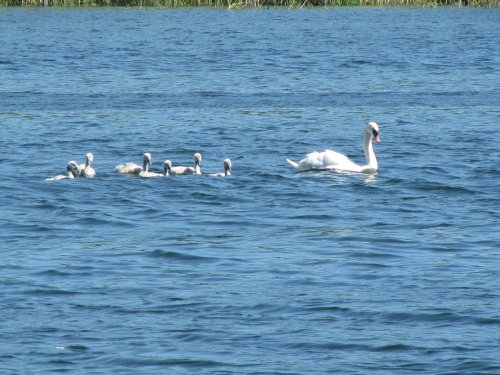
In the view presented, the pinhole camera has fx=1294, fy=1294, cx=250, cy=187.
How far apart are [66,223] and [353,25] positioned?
47060 mm

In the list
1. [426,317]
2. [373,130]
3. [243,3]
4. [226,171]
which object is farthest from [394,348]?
[243,3]

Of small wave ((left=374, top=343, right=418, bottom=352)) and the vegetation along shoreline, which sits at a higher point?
small wave ((left=374, top=343, right=418, bottom=352))

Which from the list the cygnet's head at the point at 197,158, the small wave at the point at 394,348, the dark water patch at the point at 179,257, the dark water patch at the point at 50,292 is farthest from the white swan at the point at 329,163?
the small wave at the point at 394,348

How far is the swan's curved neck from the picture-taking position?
21.3 m

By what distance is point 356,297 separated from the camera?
12.8 m

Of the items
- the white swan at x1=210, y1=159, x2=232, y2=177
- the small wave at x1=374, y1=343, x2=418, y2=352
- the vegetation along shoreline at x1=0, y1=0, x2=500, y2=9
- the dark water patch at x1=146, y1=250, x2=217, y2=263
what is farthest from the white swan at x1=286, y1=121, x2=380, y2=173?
the vegetation along shoreline at x1=0, y1=0, x2=500, y2=9

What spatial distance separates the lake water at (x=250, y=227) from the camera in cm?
1128

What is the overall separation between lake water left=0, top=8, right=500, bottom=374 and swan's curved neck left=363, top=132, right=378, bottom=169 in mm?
334

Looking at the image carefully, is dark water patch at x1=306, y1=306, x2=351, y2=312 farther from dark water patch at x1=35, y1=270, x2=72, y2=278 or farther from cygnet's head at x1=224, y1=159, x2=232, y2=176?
cygnet's head at x1=224, y1=159, x2=232, y2=176

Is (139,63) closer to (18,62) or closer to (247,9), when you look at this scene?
(18,62)

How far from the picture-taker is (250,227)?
16422mm

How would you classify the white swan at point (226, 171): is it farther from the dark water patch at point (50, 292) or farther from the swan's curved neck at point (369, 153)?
the dark water patch at point (50, 292)

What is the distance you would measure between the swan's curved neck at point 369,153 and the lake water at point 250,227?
33 cm

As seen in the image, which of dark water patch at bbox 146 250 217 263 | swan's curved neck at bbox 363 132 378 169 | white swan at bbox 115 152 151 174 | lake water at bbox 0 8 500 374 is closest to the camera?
lake water at bbox 0 8 500 374
